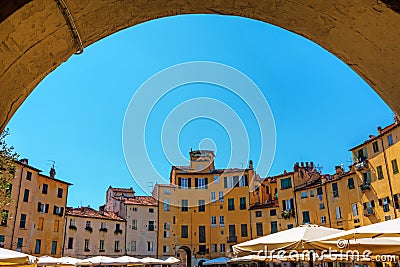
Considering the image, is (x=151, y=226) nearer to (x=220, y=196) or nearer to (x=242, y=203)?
(x=220, y=196)

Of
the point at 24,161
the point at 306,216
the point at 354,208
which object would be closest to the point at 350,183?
the point at 354,208

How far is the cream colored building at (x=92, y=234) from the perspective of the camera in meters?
42.2

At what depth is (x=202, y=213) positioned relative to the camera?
50.7m

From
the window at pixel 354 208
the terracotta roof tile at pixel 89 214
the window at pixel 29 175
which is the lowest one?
the window at pixel 354 208

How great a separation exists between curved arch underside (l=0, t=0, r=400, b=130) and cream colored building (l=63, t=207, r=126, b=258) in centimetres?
4276

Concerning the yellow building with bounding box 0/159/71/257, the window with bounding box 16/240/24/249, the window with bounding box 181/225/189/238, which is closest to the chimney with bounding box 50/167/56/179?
the yellow building with bounding box 0/159/71/257

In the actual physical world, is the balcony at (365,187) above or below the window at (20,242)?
above

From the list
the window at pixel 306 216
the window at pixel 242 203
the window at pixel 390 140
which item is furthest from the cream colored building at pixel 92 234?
the window at pixel 390 140

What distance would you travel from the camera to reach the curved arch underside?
2287 mm

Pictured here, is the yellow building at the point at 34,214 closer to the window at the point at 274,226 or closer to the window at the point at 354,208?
the window at the point at 274,226

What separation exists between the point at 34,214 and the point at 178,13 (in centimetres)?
3818

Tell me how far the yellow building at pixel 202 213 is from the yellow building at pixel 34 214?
13.8 m

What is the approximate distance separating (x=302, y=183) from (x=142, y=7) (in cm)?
4202

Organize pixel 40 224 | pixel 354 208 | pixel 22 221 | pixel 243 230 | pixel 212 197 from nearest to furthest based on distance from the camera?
pixel 354 208
pixel 22 221
pixel 40 224
pixel 243 230
pixel 212 197
